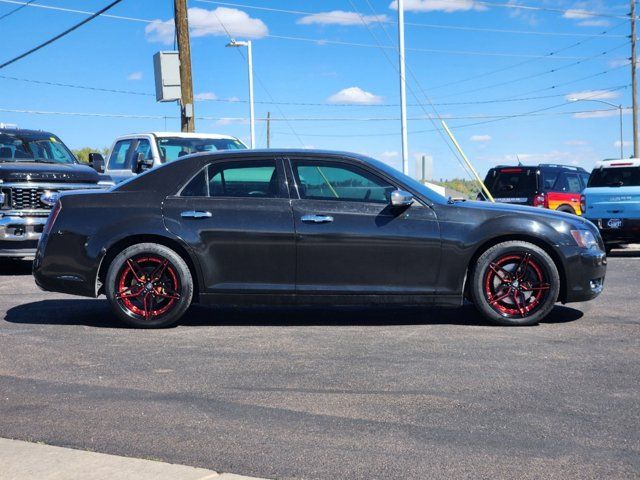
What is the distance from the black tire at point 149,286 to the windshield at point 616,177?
11.2 meters

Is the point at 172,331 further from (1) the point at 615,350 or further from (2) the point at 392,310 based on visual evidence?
(1) the point at 615,350

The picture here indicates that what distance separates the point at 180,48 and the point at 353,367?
1505 cm

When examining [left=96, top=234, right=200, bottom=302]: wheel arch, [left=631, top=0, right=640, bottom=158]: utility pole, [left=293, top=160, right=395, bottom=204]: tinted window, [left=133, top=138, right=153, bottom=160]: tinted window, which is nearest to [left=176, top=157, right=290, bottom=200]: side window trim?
[left=293, top=160, right=395, bottom=204]: tinted window

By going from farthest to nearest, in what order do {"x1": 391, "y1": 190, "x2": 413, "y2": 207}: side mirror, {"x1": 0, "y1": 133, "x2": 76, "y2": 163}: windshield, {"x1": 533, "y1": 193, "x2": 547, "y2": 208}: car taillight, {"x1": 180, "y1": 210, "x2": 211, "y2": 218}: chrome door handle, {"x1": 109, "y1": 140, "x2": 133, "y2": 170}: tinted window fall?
{"x1": 533, "y1": 193, "x2": 547, "y2": 208}: car taillight → {"x1": 109, "y1": 140, "x2": 133, "y2": 170}: tinted window → {"x1": 0, "y1": 133, "x2": 76, "y2": 163}: windshield → {"x1": 180, "y1": 210, "x2": 211, "y2": 218}: chrome door handle → {"x1": 391, "y1": 190, "x2": 413, "y2": 207}: side mirror

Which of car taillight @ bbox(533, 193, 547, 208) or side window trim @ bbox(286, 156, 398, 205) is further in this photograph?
car taillight @ bbox(533, 193, 547, 208)

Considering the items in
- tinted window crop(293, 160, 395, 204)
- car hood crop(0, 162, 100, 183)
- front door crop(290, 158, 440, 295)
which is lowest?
front door crop(290, 158, 440, 295)

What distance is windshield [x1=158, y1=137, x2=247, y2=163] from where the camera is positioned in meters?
14.7

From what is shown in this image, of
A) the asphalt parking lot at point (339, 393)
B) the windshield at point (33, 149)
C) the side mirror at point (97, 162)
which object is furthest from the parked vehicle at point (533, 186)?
the asphalt parking lot at point (339, 393)

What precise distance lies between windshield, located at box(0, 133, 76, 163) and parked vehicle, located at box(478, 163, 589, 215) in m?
9.44

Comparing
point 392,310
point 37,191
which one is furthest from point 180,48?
point 392,310

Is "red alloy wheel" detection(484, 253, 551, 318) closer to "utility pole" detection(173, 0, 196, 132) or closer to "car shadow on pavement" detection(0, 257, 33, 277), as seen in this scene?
"car shadow on pavement" detection(0, 257, 33, 277)

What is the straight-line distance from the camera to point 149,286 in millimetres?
7605

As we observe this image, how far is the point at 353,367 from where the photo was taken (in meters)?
5.96

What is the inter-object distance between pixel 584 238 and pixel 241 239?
9.86 ft
